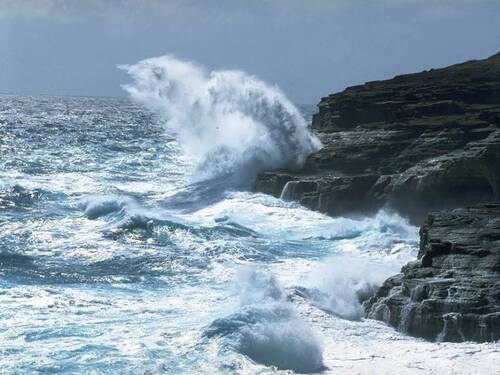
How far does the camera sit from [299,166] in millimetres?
34500

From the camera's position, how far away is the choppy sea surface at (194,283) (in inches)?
594

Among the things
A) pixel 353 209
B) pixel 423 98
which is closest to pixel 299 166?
pixel 353 209

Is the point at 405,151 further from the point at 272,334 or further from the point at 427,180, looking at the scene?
the point at 272,334

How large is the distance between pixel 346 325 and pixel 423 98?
2349 cm

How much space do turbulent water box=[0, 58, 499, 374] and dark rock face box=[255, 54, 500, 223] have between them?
3.79 ft

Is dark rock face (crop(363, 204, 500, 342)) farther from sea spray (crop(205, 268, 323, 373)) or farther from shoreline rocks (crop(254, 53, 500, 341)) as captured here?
sea spray (crop(205, 268, 323, 373))

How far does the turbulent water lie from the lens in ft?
49.7

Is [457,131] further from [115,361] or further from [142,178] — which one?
[115,361]

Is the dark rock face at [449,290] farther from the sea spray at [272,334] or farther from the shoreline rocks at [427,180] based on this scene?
the sea spray at [272,334]

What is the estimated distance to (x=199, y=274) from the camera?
2148 cm

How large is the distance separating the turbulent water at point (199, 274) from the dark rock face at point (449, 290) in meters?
0.47

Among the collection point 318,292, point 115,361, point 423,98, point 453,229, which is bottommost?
point 115,361

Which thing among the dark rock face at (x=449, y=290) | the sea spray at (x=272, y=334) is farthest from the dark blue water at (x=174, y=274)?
the dark rock face at (x=449, y=290)

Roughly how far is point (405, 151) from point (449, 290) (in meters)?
15.5
